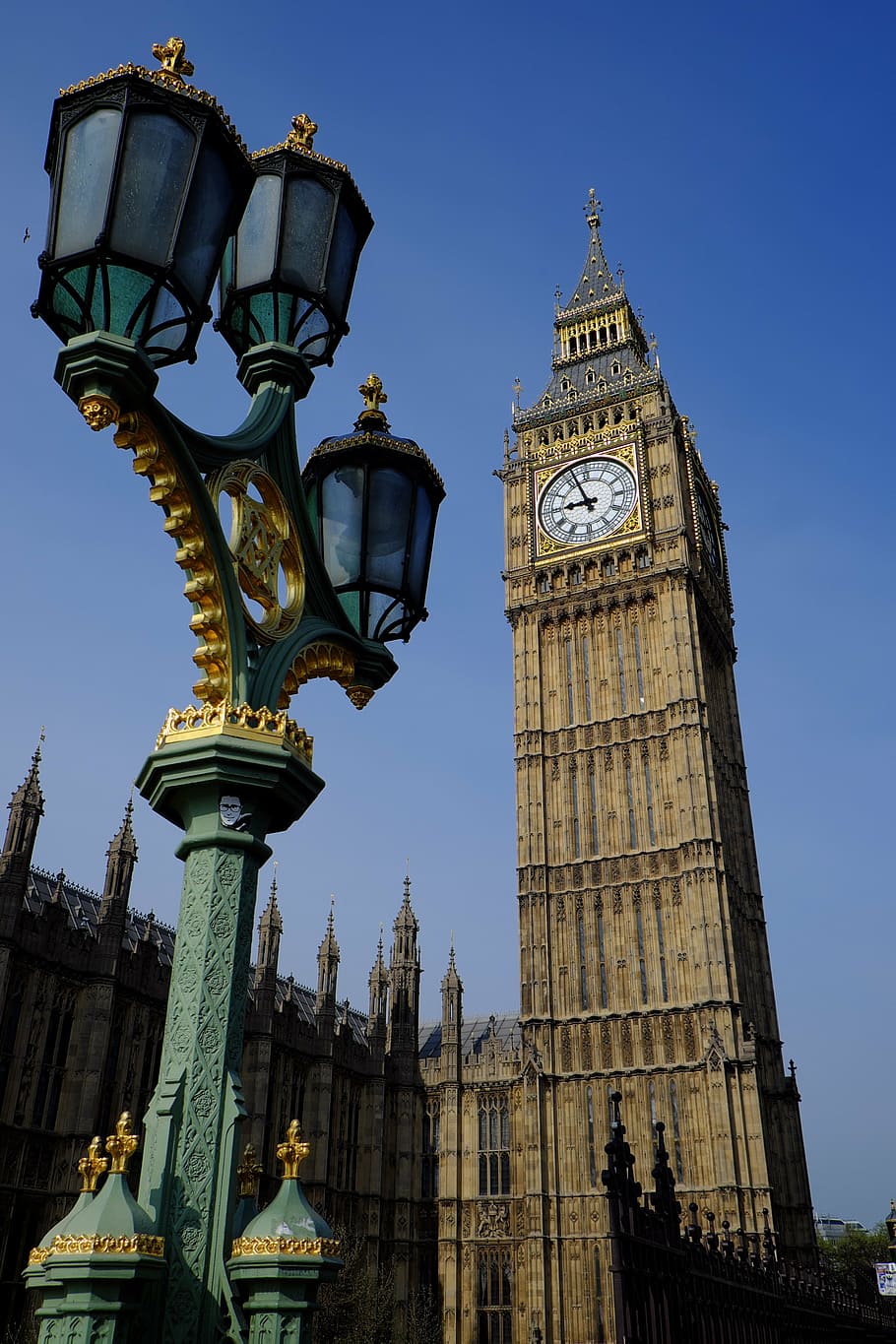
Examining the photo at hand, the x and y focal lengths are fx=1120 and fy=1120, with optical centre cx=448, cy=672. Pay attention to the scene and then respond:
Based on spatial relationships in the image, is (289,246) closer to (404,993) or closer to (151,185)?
(151,185)

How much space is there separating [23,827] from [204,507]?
68.4 ft

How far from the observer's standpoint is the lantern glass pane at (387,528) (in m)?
5.08

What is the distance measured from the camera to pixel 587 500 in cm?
4231

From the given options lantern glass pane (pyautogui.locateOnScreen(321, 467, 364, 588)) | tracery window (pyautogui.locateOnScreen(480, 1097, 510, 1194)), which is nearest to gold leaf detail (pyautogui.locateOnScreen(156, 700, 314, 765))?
lantern glass pane (pyautogui.locateOnScreen(321, 467, 364, 588))

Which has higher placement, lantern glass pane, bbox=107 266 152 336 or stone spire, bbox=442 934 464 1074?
stone spire, bbox=442 934 464 1074

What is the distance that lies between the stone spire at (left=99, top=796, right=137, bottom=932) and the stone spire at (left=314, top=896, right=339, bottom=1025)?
957 centimetres

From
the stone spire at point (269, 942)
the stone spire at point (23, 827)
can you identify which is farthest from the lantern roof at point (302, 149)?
the stone spire at point (269, 942)

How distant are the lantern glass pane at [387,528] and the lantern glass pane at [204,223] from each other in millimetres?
1458

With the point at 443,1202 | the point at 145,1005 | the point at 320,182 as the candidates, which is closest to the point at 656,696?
the point at 443,1202

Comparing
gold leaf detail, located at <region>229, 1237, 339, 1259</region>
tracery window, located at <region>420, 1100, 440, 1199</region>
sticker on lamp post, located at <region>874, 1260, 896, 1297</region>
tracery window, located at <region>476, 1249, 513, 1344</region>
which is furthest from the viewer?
tracery window, located at <region>420, 1100, 440, 1199</region>

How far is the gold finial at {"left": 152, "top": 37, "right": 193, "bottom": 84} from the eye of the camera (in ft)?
12.7

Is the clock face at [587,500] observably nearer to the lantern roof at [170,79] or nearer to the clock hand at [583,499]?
the clock hand at [583,499]

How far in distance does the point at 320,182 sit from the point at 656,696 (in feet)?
113

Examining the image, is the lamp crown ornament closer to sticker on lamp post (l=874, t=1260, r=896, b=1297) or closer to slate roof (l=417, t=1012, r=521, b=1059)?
sticker on lamp post (l=874, t=1260, r=896, b=1297)
